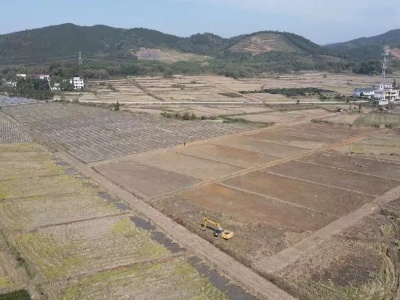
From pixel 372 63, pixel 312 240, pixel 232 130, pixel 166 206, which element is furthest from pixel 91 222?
pixel 372 63

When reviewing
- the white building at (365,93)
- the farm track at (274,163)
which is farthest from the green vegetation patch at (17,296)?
the white building at (365,93)

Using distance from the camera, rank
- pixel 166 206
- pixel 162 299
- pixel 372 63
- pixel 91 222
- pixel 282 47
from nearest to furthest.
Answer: pixel 162 299 < pixel 91 222 < pixel 166 206 < pixel 372 63 < pixel 282 47

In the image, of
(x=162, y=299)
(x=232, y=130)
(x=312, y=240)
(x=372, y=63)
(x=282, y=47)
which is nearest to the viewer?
(x=162, y=299)

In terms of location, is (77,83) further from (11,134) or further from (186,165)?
(186,165)

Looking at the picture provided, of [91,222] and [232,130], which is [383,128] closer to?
[232,130]

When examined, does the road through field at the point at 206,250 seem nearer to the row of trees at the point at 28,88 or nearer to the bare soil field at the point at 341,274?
the bare soil field at the point at 341,274

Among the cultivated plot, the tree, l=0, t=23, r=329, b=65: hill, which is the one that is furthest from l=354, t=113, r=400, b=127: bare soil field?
l=0, t=23, r=329, b=65: hill
